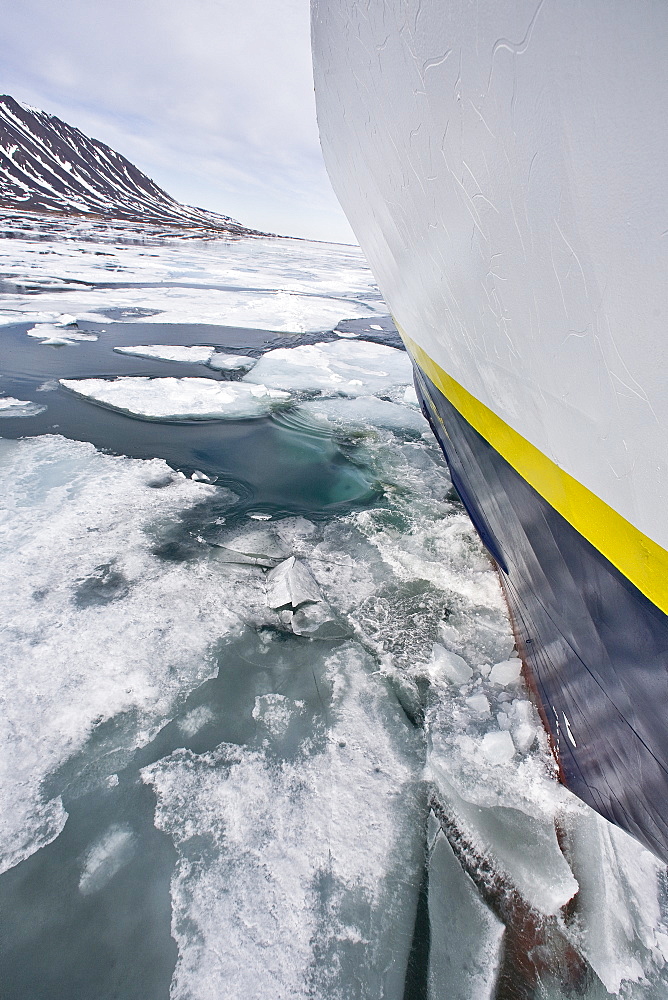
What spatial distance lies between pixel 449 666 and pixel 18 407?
3.91m

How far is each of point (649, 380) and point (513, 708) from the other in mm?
1382

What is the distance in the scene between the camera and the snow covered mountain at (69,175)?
70062mm

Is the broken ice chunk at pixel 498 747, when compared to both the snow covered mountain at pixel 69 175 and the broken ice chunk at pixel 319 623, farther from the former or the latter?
the snow covered mountain at pixel 69 175

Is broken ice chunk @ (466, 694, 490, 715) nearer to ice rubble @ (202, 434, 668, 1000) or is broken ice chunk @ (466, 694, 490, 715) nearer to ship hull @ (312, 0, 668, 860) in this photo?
ice rubble @ (202, 434, 668, 1000)

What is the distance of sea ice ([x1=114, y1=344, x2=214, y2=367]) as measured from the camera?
5346 mm

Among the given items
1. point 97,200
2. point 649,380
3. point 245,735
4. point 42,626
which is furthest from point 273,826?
point 97,200

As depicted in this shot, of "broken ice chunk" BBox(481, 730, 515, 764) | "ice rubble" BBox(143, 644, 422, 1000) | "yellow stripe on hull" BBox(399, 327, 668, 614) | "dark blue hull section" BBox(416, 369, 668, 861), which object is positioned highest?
"yellow stripe on hull" BBox(399, 327, 668, 614)

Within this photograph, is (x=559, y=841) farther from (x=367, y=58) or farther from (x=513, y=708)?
(x=367, y=58)

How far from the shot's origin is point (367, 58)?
1.40m

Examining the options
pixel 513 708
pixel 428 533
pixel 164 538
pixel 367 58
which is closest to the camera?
pixel 367 58

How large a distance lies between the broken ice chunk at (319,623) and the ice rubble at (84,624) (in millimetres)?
194

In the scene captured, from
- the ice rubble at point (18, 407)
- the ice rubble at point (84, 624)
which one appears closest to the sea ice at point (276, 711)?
the ice rubble at point (84, 624)

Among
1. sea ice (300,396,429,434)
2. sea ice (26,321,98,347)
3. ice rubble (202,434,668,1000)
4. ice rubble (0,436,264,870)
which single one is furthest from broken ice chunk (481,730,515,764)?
sea ice (26,321,98,347)

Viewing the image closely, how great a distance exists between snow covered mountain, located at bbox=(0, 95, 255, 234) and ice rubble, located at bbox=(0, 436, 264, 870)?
3064 inches
